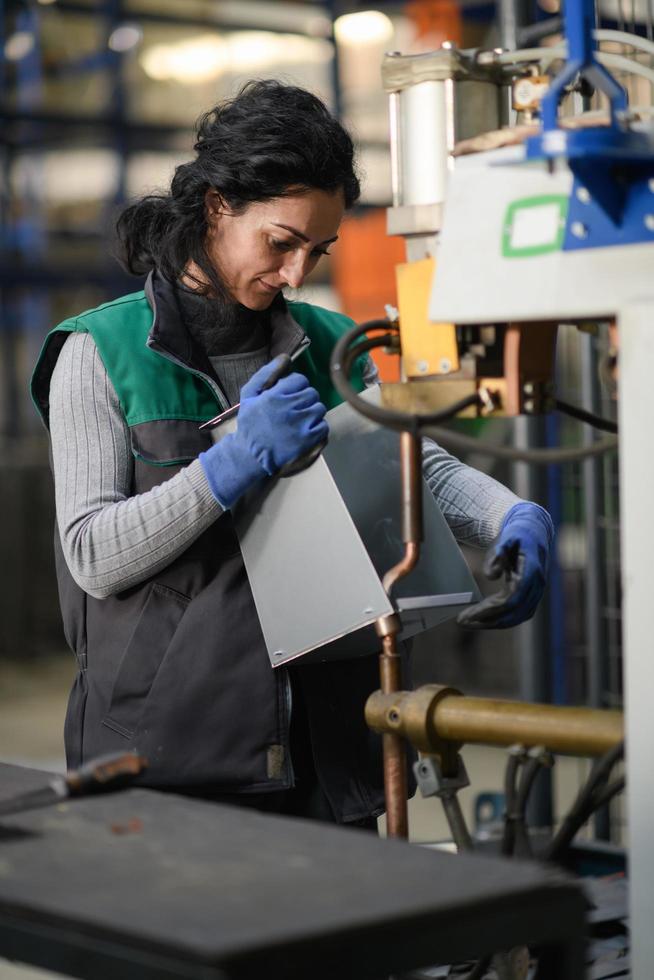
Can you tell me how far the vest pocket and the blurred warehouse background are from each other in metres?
0.59

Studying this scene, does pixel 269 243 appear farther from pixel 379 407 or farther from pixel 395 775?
pixel 395 775

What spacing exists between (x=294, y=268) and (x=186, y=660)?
1.61ft

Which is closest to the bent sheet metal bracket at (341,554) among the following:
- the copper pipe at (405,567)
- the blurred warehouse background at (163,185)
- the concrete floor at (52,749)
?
the copper pipe at (405,567)

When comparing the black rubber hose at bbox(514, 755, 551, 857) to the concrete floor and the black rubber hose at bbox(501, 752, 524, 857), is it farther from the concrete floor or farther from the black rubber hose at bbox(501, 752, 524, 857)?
the concrete floor

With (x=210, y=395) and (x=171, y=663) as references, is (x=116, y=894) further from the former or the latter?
(x=210, y=395)

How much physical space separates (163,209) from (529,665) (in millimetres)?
1457

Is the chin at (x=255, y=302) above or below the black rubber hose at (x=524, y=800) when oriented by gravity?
above

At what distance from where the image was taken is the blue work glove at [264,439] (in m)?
1.52

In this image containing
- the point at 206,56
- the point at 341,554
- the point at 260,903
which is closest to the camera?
the point at 260,903

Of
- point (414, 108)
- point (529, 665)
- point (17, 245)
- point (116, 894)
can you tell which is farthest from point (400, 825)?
point (17, 245)

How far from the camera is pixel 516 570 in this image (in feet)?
4.99

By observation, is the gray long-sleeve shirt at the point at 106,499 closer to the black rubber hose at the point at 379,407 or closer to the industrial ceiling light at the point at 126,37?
the black rubber hose at the point at 379,407

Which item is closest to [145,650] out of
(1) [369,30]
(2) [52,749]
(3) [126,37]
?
(2) [52,749]

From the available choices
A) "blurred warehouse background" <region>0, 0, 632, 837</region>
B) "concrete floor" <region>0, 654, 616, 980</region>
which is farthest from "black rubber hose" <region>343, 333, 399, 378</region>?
"concrete floor" <region>0, 654, 616, 980</region>
